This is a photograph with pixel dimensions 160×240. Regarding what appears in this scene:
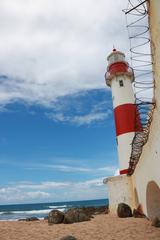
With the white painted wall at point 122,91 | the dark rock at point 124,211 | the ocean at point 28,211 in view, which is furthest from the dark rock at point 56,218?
the ocean at point 28,211

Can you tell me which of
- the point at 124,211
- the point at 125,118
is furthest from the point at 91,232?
the point at 125,118

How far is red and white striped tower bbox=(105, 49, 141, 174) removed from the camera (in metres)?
20.9

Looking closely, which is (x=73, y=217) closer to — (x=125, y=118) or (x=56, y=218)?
(x=56, y=218)

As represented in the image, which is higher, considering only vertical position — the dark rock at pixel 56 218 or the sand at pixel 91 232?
the dark rock at pixel 56 218

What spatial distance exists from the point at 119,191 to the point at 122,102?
540 cm

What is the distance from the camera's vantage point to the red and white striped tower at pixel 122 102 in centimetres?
2094

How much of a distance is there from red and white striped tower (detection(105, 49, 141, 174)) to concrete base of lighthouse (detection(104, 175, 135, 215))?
0.80 meters

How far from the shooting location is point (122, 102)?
21938 mm

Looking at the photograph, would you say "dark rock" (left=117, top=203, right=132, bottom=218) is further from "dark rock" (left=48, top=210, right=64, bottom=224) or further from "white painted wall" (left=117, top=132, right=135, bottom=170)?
"dark rock" (left=48, top=210, right=64, bottom=224)

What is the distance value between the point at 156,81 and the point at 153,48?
761 millimetres

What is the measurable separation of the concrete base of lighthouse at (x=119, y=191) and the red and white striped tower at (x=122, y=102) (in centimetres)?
80

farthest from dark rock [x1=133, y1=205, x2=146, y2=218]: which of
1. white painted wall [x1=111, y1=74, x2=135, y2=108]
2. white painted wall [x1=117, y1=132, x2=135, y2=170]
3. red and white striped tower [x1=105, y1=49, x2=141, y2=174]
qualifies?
white painted wall [x1=111, y1=74, x2=135, y2=108]

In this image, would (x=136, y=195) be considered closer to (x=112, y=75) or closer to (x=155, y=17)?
(x=112, y=75)

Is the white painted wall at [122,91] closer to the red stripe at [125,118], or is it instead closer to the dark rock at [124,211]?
the red stripe at [125,118]
